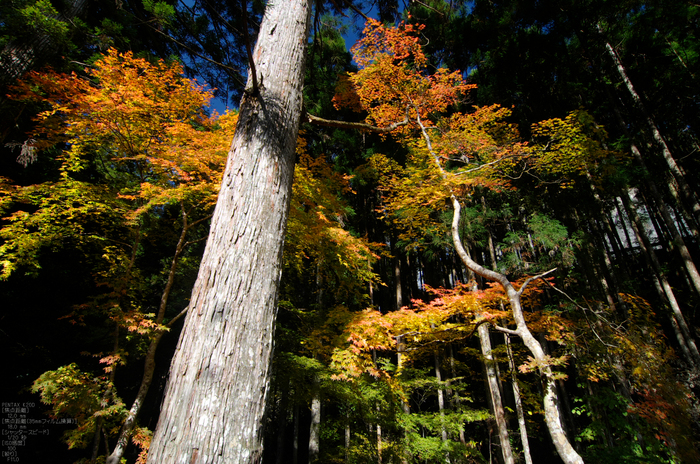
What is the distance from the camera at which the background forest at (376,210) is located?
4312 millimetres

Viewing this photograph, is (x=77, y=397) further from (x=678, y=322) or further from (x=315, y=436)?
(x=678, y=322)

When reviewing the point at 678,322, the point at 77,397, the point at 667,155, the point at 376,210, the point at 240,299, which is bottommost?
the point at 77,397

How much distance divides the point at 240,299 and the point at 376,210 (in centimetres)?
590

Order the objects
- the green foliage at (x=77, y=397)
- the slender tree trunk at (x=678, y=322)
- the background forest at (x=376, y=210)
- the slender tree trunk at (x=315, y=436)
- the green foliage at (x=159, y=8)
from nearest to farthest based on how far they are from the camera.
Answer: the green foliage at (x=77, y=397)
the background forest at (x=376, y=210)
the green foliage at (x=159, y=8)
the slender tree trunk at (x=315, y=436)
the slender tree trunk at (x=678, y=322)

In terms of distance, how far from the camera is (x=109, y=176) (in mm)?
6613

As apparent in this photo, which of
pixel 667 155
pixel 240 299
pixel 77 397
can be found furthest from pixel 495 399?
pixel 77 397

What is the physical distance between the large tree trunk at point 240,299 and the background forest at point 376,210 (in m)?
0.60

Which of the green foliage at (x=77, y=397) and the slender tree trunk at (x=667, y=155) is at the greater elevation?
the slender tree trunk at (x=667, y=155)

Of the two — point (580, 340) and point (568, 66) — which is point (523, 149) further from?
point (568, 66)

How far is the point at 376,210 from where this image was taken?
7008 mm

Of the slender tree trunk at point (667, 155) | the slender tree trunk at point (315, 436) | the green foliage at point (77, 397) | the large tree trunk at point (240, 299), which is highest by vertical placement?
the slender tree trunk at point (667, 155)

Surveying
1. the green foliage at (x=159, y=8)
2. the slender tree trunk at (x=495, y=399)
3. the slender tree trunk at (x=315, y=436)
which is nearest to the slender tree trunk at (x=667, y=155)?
the slender tree trunk at (x=495, y=399)

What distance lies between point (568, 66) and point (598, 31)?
1.09m

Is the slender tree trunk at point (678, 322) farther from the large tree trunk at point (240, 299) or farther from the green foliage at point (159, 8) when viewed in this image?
the green foliage at point (159, 8)
